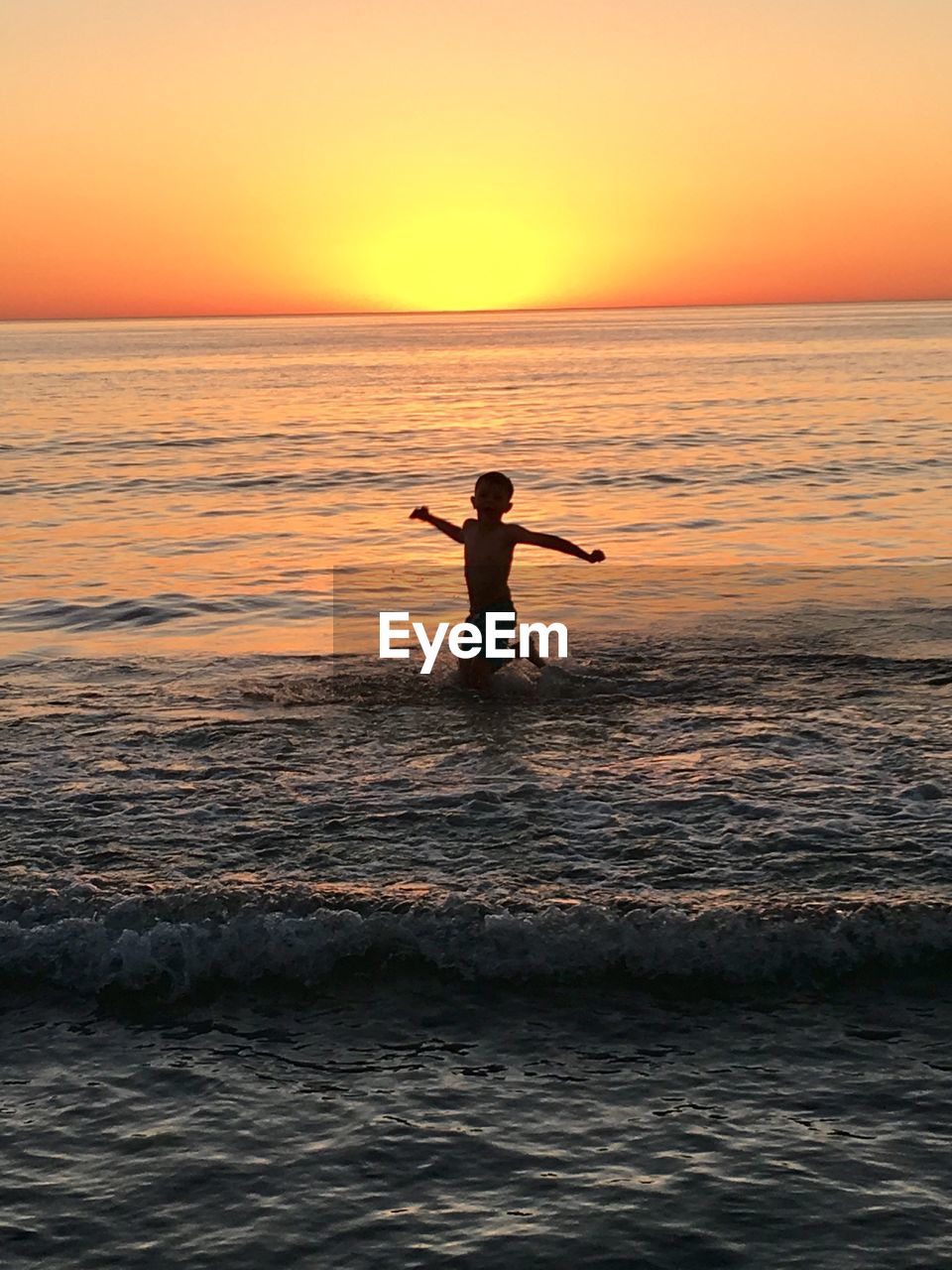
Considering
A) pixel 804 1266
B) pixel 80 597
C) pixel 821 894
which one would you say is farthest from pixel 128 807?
pixel 80 597

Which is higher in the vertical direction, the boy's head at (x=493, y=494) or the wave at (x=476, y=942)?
the boy's head at (x=493, y=494)

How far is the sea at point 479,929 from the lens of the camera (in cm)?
492

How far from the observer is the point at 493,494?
11938mm

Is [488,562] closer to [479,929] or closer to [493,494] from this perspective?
[493,494]

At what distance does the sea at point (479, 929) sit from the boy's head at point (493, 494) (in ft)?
4.91

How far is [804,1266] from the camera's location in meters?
4.53

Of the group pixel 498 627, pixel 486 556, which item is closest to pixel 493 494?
pixel 486 556

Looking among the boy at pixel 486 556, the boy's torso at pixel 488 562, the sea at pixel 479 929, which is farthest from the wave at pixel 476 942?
the boy's torso at pixel 488 562

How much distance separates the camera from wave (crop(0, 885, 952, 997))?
6590 mm

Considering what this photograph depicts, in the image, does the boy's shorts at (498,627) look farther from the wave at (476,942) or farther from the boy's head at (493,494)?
the wave at (476,942)

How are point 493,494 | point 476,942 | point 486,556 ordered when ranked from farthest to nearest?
point 486,556 < point 493,494 < point 476,942

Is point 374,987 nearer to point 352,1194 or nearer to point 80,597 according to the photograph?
point 352,1194

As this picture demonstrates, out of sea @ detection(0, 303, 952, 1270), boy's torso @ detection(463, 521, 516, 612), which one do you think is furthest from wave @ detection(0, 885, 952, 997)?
boy's torso @ detection(463, 521, 516, 612)

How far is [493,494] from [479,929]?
5692 mm
